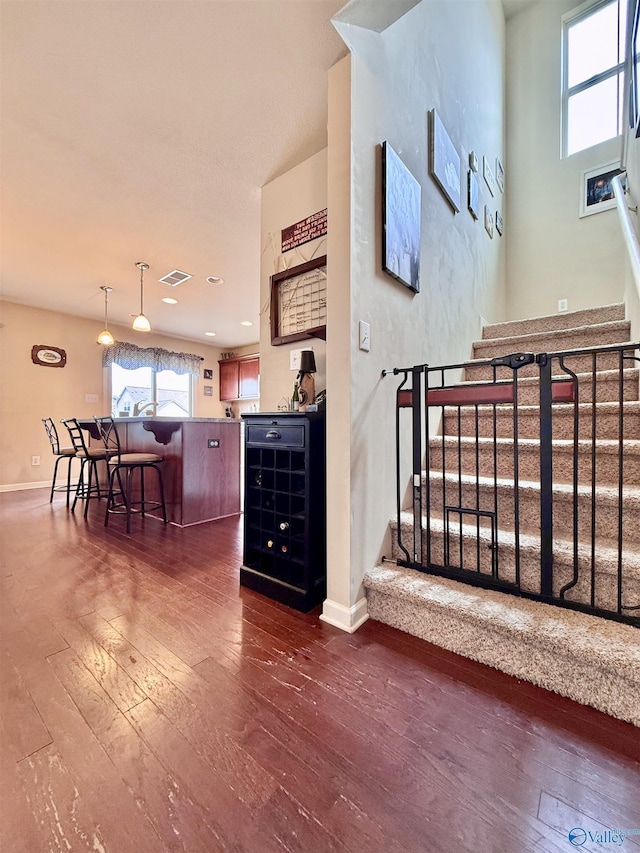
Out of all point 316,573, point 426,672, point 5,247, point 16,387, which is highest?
point 5,247

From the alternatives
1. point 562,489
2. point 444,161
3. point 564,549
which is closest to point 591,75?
point 444,161

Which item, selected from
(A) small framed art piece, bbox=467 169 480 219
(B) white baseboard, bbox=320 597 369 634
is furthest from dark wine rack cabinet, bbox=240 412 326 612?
(A) small framed art piece, bbox=467 169 480 219

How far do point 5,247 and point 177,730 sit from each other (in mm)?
4570

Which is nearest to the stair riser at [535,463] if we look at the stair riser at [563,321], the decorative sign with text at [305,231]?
the decorative sign with text at [305,231]

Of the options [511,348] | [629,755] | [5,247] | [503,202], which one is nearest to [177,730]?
[629,755]

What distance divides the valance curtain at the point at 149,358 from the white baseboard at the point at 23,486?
6.78ft

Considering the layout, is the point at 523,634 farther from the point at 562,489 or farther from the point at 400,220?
the point at 400,220

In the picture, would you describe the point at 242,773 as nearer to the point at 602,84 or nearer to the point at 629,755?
the point at 629,755

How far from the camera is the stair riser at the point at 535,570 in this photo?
4.29 ft

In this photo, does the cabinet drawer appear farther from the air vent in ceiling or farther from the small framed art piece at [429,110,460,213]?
the air vent in ceiling

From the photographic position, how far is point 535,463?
6.06 feet

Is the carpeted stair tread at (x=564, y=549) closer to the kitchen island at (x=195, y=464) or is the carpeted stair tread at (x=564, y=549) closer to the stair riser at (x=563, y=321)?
the stair riser at (x=563, y=321)

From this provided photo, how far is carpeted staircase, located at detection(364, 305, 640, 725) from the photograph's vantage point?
3.77 feet

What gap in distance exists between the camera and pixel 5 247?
3.54m
